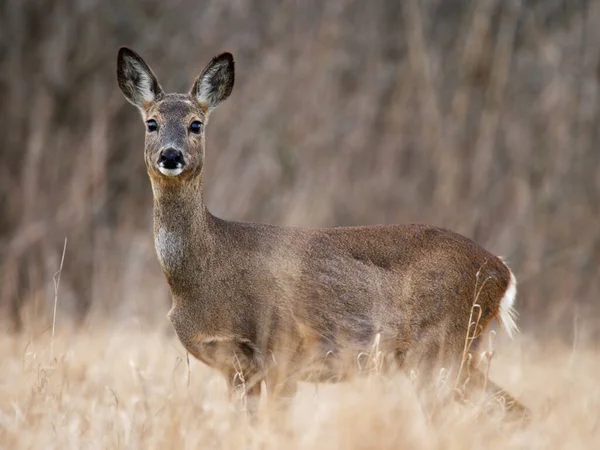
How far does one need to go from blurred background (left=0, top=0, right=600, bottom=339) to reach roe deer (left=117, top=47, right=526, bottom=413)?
470cm

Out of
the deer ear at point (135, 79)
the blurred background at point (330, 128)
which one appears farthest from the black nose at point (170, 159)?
the blurred background at point (330, 128)

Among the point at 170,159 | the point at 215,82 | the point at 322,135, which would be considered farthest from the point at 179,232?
the point at 322,135

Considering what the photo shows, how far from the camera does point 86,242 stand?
11375 millimetres

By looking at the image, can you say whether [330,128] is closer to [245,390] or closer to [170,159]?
[170,159]

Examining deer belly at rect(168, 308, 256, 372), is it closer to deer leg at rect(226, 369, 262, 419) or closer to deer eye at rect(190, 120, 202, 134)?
deer leg at rect(226, 369, 262, 419)

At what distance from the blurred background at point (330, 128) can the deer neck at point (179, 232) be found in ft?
15.6

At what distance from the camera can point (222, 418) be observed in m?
4.79

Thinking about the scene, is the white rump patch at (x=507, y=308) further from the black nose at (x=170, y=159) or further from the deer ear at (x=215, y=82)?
the deer ear at (x=215, y=82)

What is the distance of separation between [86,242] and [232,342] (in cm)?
603

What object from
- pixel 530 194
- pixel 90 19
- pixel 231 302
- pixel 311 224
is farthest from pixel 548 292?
pixel 231 302

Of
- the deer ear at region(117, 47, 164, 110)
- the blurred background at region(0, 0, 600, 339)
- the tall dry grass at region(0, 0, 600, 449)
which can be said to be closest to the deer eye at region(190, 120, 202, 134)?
the deer ear at region(117, 47, 164, 110)

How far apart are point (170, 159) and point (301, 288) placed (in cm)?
105

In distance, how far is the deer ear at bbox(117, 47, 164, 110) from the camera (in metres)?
6.62

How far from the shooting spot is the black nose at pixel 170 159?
5.71 meters
